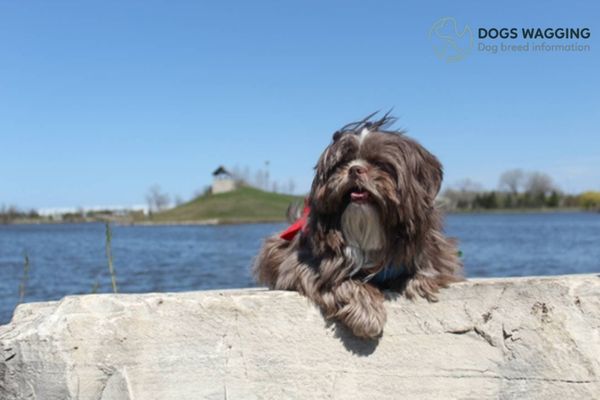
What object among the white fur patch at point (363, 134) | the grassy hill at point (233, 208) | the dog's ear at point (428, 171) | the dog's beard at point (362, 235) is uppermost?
the white fur patch at point (363, 134)

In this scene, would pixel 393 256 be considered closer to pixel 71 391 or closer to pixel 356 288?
pixel 356 288

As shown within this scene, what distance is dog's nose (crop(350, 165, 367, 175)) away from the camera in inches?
136

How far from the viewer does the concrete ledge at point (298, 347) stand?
131 inches

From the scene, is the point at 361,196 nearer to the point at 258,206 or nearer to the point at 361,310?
the point at 361,310

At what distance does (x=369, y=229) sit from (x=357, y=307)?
1.37 feet

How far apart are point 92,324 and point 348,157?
158 cm

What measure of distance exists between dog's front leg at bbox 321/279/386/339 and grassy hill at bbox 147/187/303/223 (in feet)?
290

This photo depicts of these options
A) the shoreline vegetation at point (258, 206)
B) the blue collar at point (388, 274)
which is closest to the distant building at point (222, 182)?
the shoreline vegetation at point (258, 206)

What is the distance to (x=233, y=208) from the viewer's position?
10219 centimetres

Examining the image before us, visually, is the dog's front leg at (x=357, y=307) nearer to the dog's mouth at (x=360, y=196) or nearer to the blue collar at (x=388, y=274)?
the blue collar at (x=388, y=274)

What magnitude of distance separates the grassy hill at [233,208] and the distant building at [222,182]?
2.41 metres

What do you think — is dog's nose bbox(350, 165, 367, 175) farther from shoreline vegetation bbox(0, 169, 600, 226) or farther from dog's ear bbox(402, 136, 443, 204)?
shoreline vegetation bbox(0, 169, 600, 226)

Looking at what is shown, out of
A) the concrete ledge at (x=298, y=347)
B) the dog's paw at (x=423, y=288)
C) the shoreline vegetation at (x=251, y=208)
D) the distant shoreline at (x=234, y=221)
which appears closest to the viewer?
the concrete ledge at (x=298, y=347)

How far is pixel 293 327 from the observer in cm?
358
